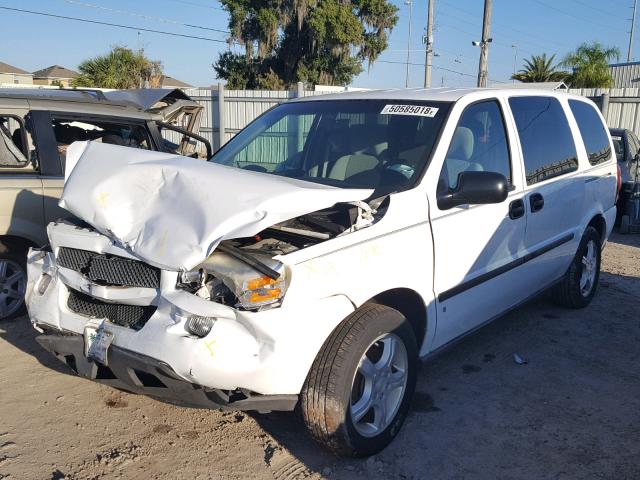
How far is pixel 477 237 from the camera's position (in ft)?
12.3

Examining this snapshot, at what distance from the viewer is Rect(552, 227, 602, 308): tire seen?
5.33 meters

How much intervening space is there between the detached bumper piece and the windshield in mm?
1424

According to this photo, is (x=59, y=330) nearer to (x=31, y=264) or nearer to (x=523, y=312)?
(x=31, y=264)

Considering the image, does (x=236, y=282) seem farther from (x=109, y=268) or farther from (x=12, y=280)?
(x=12, y=280)

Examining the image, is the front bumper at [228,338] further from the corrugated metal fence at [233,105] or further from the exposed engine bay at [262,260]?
the corrugated metal fence at [233,105]

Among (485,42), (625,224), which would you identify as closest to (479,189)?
(625,224)

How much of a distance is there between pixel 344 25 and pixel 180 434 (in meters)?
33.3

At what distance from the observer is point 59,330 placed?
3.14 m

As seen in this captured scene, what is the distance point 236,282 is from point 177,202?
601 mm

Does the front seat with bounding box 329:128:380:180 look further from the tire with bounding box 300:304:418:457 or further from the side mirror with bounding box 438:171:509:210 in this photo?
the tire with bounding box 300:304:418:457

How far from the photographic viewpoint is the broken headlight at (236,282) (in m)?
2.58

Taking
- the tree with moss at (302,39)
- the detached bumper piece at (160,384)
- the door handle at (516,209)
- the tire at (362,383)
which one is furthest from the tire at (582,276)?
the tree with moss at (302,39)

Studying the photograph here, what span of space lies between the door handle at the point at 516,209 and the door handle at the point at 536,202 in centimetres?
14

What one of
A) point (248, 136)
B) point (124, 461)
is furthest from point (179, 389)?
point (248, 136)
